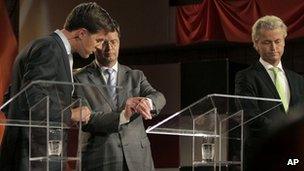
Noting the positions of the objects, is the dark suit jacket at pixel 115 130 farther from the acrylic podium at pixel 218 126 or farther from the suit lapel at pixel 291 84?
the suit lapel at pixel 291 84

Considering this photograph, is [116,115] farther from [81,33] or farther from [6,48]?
[6,48]

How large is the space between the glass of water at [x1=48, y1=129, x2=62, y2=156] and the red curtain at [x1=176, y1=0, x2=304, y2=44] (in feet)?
13.6

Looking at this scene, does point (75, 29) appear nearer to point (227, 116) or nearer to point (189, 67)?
point (227, 116)

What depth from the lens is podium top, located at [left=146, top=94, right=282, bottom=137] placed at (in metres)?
2.44

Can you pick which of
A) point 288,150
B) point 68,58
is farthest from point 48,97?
point 288,150

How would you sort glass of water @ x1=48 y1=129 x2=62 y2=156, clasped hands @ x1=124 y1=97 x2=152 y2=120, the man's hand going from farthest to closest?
clasped hands @ x1=124 y1=97 x2=152 y2=120 < the man's hand < glass of water @ x1=48 y1=129 x2=62 y2=156

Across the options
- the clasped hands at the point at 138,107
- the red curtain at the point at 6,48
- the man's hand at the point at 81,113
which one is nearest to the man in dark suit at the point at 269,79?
the clasped hands at the point at 138,107

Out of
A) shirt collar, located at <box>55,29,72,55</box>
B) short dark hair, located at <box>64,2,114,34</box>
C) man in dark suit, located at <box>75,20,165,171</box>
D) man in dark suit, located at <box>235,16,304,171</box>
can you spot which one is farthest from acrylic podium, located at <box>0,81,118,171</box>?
man in dark suit, located at <box>235,16,304,171</box>

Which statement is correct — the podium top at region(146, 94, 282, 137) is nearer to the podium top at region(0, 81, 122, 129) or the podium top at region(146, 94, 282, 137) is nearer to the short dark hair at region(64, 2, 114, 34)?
the podium top at region(0, 81, 122, 129)

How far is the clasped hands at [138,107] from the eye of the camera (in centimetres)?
271

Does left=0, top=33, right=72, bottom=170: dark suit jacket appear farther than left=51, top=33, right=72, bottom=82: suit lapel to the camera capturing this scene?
No

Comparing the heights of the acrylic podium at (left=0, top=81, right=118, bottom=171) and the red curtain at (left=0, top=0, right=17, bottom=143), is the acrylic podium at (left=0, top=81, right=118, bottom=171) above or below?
below

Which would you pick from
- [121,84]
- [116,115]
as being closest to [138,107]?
[116,115]

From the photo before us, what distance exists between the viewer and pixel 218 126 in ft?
8.14
